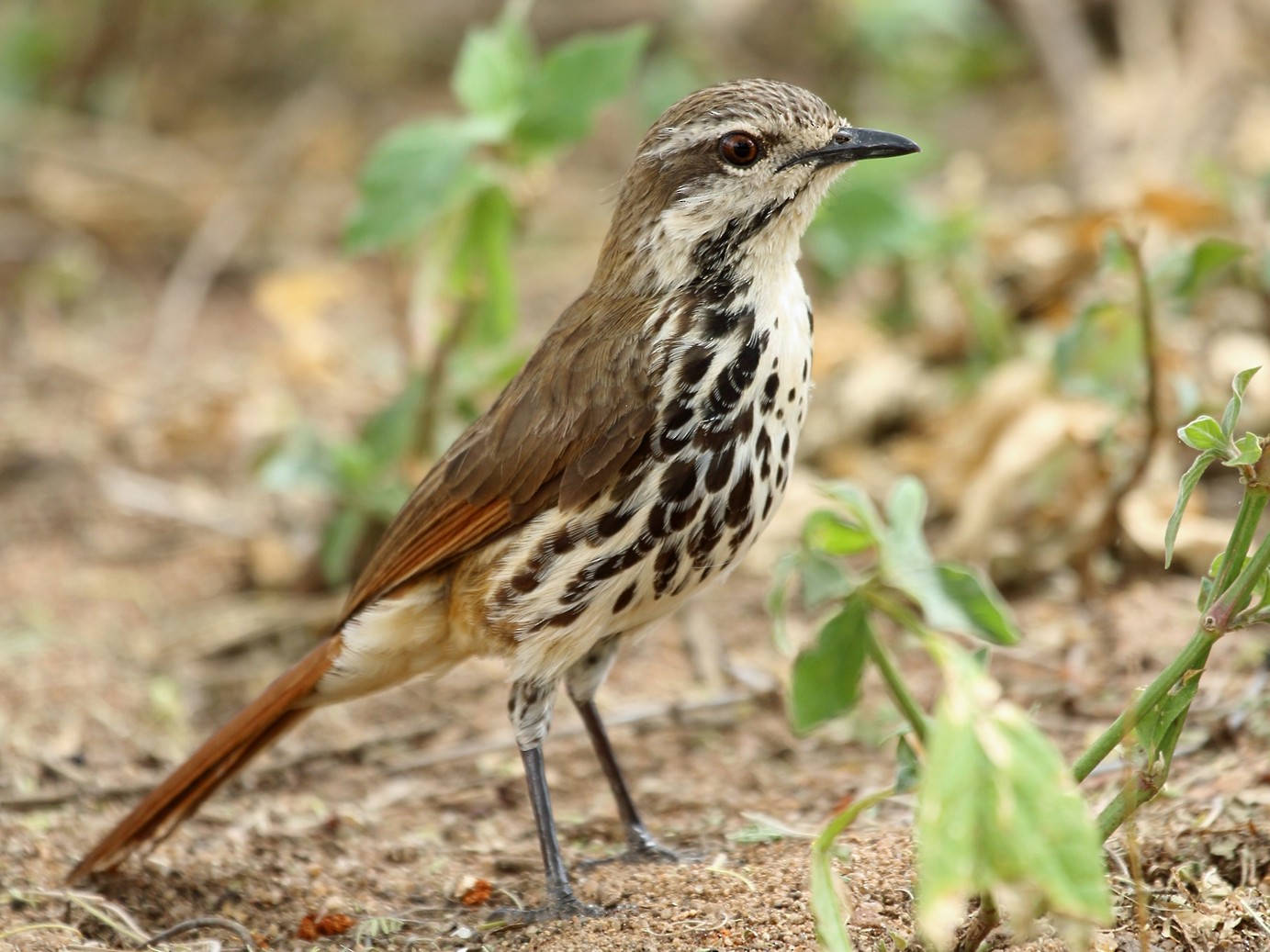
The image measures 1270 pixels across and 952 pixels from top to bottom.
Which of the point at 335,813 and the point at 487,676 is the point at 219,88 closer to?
the point at 487,676

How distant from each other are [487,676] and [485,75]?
2.02 metres

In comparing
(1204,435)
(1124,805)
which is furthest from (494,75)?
(1124,805)

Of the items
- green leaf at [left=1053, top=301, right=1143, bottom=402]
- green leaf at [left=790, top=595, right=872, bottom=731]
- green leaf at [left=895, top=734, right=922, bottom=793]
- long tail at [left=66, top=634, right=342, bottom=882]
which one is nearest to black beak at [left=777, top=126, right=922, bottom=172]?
green leaf at [left=790, top=595, right=872, bottom=731]

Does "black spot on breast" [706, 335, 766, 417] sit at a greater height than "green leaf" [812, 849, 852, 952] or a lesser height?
greater

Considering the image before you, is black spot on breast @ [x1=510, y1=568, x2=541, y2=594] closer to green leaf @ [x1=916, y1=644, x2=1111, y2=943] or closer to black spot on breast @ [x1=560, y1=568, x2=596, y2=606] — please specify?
black spot on breast @ [x1=560, y1=568, x2=596, y2=606]

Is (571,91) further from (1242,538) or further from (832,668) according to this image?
(1242,538)

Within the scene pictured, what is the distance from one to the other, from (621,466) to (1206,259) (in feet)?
6.14

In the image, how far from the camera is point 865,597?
3.58 metres

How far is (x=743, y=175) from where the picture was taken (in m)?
3.71

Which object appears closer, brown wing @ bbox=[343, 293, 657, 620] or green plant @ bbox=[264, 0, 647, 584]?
brown wing @ bbox=[343, 293, 657, 620]

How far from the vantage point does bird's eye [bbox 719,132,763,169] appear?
A: 3727mm

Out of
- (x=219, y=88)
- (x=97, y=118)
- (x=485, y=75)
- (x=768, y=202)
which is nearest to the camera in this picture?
(x=768, y=202)

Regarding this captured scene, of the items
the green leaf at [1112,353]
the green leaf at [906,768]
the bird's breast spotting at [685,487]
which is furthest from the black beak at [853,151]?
the green leaf at [906,768]

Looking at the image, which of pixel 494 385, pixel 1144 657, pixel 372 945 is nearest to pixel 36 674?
pixel 494 385
